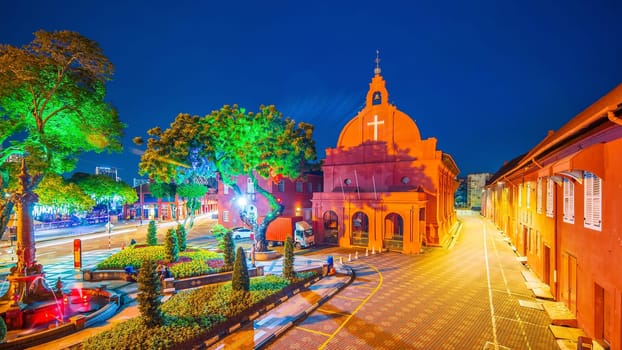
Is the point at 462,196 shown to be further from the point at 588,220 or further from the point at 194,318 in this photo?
the point at 194,318

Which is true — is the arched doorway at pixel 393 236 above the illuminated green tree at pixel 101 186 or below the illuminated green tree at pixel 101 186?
below

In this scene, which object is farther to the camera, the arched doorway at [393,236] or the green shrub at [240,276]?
the arched doorway at [393,236]

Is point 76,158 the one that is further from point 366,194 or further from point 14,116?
point 366,194

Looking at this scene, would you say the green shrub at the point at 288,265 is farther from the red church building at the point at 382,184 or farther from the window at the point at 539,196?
the window at the point at 539,196

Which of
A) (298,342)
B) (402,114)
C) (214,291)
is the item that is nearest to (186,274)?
(214,291)

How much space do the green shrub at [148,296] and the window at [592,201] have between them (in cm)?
1574

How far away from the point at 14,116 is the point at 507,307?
83.7ft

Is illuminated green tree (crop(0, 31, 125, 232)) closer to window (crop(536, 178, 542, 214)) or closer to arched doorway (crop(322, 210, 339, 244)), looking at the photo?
arched doorway (crop(322, 210, 339, 244))

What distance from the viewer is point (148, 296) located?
32.6 feet

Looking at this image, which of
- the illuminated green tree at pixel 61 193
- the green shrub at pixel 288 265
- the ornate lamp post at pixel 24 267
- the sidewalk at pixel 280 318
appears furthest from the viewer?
the green shrub at pixel 288 265

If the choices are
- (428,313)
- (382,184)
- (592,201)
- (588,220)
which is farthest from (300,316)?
(382,184)

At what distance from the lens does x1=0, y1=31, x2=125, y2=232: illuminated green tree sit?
11164 millimetres

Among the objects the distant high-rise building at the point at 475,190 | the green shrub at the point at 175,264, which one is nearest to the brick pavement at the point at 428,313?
the green shrub at the point at 175,264

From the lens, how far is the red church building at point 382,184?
26828mm
